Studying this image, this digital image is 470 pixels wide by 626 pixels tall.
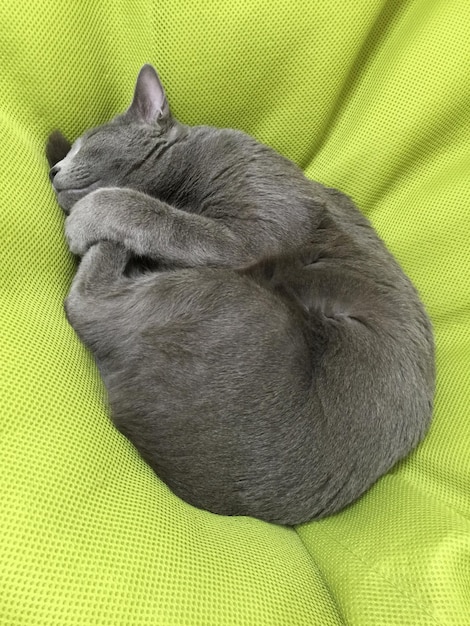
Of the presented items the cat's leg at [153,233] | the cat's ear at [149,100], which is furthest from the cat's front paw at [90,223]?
the cat's ear at [149,100]

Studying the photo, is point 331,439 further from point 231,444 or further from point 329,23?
point 329,23

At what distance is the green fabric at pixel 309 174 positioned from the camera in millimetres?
847

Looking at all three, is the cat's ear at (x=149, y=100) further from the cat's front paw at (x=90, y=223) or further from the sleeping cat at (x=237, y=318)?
the cat's front paw at (x=90, y=223)

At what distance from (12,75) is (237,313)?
0.74m

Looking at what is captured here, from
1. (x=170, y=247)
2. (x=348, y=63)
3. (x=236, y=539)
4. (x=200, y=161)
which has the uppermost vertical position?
(x=348, y=63)

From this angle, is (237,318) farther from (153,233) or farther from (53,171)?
(53,171)

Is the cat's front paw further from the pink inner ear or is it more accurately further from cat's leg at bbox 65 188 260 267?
the pink inner ear

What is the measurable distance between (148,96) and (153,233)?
1.24 feet

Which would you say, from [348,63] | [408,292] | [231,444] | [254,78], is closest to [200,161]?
[254,78]

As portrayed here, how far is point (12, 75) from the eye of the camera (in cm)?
125

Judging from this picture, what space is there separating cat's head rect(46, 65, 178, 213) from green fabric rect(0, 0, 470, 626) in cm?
6

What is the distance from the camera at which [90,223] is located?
1200 mm

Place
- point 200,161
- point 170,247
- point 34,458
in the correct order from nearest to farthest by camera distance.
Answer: point 34,458 < point 170,247 < point 200,161

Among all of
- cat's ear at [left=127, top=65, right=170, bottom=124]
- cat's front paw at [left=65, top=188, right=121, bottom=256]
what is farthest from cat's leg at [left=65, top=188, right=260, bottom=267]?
cat's ear at [left=127, top=65, right=170, bottom=124]
